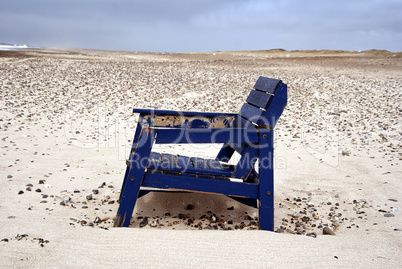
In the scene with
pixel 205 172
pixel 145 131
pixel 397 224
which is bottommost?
pixel 397 224

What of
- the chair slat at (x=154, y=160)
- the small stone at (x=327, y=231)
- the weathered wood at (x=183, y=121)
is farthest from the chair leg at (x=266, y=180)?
the chair slat at (x=154, y=160)

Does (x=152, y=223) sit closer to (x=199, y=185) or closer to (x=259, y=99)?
(x=199, y=185)

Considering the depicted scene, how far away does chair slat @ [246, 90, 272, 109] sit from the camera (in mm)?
3810

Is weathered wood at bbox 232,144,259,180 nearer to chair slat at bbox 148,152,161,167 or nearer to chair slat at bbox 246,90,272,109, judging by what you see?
chair slat at bbox 246,90,272,109

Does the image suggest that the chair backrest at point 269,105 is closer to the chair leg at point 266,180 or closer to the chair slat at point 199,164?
the chair leg at point 266,180

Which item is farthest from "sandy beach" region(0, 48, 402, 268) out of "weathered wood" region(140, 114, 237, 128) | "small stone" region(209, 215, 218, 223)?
"weathered wood" region(140, 114, 237, 128)

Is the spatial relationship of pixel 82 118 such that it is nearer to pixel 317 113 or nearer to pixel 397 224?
pixel 317 113

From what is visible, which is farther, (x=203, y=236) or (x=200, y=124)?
(x=200, y=124)

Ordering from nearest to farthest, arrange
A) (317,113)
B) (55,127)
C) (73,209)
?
(73,209)
(55,127)
(317,113)

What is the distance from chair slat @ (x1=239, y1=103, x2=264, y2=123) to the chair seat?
2.03 feet

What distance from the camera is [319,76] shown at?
53.5ft

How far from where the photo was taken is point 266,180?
3734 mm

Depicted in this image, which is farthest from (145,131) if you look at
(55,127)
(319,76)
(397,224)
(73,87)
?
(319,76)

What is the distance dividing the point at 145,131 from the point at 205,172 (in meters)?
0.81
